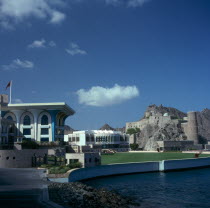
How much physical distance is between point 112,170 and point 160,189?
1474 cm

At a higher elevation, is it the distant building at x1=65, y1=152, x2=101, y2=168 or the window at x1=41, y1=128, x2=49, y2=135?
the window at x1=41, y1=128, x2=49, y2=135

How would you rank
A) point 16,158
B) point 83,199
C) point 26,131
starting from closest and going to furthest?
1. point 83,199
2. point 16,158
3. point 26,131

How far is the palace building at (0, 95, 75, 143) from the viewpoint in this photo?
66.2 m

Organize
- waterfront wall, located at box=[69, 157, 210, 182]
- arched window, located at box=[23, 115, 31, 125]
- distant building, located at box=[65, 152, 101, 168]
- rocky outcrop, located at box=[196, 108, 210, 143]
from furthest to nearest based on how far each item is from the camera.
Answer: rocky outcrop, located at box=[196, 108, 210, 143], arched window, located at box=[23, 115, 31, 125], distant building, located at box=[65, 152, 101, 168], waterfront wall, located at box=[69, 157, 210, 182]

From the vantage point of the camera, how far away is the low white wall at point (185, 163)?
55.6m

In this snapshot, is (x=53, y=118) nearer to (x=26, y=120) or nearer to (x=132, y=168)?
(x=26, y=120)

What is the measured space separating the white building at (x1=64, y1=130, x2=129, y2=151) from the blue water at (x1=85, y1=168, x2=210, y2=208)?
49.3 metres

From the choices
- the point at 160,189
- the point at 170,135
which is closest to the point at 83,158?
the point at 160,189

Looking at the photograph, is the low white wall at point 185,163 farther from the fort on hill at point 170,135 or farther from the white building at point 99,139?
the white building at point 99,139

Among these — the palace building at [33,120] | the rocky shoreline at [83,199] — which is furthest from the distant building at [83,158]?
the palace building at [33,120]

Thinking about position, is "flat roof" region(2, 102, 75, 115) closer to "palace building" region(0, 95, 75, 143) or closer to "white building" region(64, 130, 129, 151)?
"palace building" region(0, 95, 75, 143)

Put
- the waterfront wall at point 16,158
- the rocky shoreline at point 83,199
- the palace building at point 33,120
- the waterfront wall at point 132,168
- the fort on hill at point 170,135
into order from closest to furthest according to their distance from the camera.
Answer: the rocky shoreline at point 83,199 < the waterfront wall at point 16,158 < the waterfront wall at point 132,168 < the palace building at point 33,120 < the fort on hill at point 170,135

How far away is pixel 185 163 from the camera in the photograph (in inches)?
2309

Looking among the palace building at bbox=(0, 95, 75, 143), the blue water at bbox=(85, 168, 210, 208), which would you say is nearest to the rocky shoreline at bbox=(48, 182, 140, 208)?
the blue water at bbox=(85, 168, 210, 208)
